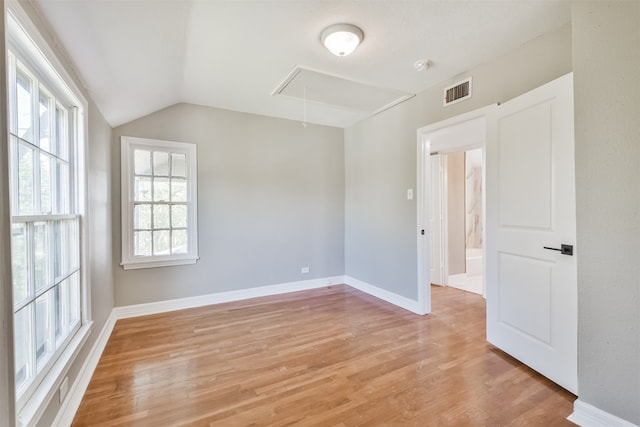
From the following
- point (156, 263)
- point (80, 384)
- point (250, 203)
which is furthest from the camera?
point (250, 203)

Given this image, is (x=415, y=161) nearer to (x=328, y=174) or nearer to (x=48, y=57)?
(x=328, y=174)

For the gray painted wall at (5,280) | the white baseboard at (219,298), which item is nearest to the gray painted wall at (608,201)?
the gray painted wall at (5,280)

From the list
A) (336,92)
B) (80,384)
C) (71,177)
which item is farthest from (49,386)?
(336,92)

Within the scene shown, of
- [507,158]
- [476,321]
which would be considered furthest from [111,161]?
[476,321]

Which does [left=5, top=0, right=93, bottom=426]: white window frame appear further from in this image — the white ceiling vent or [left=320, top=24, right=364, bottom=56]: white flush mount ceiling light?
the white ceiling vent

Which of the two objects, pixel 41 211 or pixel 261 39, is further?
pixel 261 39

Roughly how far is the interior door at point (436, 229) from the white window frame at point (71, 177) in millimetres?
4319

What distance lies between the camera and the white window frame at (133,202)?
130 inches

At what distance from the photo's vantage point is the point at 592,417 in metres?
1.63

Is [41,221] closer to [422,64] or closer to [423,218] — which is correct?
[422,64]

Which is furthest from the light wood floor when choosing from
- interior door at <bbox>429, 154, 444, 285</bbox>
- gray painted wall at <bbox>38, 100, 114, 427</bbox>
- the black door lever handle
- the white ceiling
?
the white ceiling

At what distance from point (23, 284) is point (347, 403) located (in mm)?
1857

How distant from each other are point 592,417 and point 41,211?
330 cm

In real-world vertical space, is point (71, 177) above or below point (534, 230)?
above
